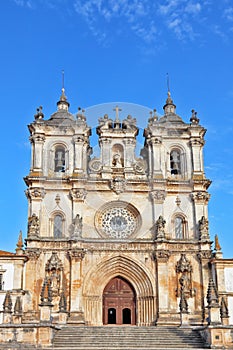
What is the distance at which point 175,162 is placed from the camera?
40.0 m

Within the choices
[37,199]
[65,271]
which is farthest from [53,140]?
[65,271]

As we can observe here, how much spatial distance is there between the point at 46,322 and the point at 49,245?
941cm

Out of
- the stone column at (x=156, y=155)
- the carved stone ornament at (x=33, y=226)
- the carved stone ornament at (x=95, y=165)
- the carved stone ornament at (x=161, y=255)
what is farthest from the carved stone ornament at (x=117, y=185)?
the carved stone ornament at (x=33, y=226)

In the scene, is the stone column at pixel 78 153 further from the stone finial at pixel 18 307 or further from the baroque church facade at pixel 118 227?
the stone finial at pixel 18 307

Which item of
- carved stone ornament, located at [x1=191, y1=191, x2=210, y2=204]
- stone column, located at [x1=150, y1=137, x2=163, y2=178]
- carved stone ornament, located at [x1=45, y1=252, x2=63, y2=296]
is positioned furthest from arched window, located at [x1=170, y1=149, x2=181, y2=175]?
carved stone ornament, located at [x1=45, y1=252, x2=63, y2=296]

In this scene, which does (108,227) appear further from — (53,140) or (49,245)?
(53,140)

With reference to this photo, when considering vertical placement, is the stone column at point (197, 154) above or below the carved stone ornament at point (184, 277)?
above

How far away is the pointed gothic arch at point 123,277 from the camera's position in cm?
3491

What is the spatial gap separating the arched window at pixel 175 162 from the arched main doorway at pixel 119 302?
9.44 meters

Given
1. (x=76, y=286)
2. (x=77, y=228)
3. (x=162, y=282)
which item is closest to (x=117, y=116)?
(x=77, y=228)

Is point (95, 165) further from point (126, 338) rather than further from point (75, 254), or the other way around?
point (126, 338)

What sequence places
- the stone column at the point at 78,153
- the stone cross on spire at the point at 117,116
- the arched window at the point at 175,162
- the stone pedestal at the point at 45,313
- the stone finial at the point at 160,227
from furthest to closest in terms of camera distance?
the stone cross on spire at the point at 117,116
the arched window at the point at 175,162
the stone column at the point at 78,153
the stone finial at the point at 160,227
the stone pedestal at the point at 45,313

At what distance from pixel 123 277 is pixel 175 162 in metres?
9.97

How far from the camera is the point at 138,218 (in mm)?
37594
